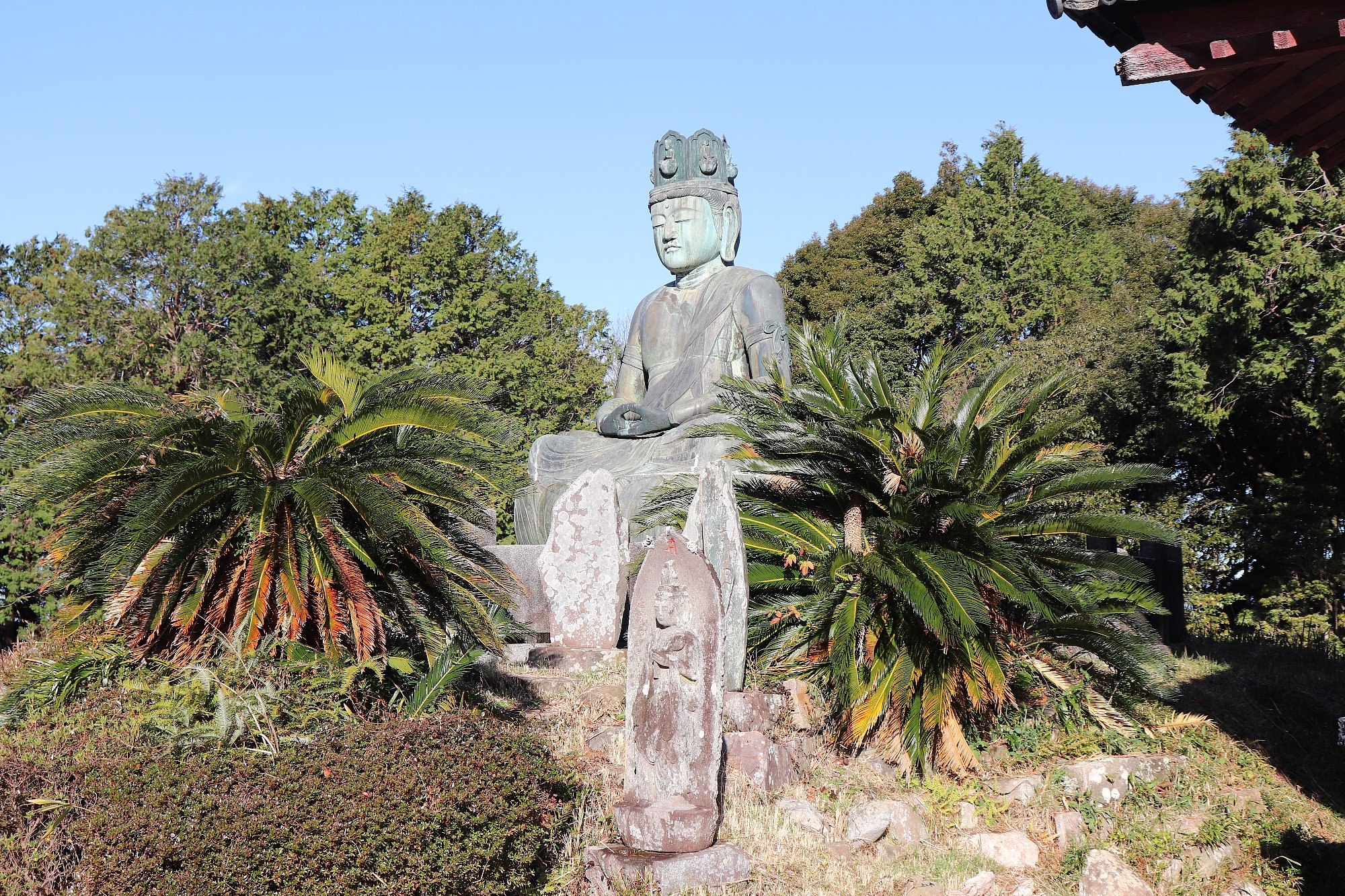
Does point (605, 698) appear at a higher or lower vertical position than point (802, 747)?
higher

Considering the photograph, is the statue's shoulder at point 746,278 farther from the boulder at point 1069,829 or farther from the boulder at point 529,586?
the boulder at point 1069,829

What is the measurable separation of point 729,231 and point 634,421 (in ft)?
8.62

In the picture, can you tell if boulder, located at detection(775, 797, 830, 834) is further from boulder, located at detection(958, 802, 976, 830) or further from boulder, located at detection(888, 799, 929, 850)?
boulder, located at detection(958, 802, 976, 830)

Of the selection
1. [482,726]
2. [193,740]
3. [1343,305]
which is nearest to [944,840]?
[482,726]

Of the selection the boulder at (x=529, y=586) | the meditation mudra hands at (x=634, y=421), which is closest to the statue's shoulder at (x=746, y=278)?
the meditation mudra hands at (x=634, y=421)

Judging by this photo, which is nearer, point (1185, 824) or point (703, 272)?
point (1185, 824)

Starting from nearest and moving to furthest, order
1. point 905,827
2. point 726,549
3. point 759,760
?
point 905,827
point 759,760
point 726,549

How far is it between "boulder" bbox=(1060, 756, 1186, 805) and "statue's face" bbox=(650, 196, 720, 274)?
737 cm

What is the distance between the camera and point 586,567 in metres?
10.2

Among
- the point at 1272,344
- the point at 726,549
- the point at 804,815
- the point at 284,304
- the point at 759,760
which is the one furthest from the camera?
the point at 284,304

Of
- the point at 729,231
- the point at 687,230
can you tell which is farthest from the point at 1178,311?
the point at 687,230

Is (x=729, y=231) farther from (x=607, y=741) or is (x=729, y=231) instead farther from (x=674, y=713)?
(x=674, y=713)

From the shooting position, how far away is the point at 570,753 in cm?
788

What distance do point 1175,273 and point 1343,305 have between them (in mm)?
4085
